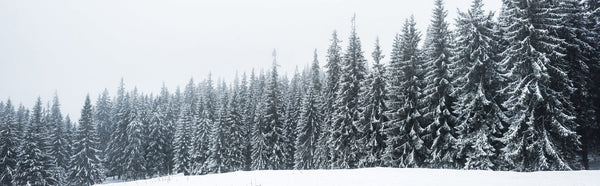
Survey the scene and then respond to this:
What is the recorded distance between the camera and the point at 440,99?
29266 mm

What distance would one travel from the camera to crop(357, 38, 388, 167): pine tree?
114ft

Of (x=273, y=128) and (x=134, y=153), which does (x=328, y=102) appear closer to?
(x=273, y=128)

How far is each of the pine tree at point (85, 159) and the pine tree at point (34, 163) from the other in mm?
3109

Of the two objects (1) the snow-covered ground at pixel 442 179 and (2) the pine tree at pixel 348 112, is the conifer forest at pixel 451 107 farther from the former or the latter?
(1) the snow-covered ground at pixel 442 179

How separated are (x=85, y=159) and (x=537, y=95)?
5860cm

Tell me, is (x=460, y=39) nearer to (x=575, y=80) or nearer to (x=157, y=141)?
(x=575, y=80)

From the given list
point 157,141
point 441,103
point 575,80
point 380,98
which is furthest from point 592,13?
point 157,141

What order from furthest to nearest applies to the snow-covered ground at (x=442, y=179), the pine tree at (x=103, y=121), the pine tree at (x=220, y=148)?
the pine tree at (x=103, y=121) → the pine tree at (x=220, y=148) → the snow-covered ground at (x=442, y=179)

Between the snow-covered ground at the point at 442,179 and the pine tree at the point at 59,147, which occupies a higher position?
the pine tree at the point at 59,147

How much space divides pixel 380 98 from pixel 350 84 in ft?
12.6

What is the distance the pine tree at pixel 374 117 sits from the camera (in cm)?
3472

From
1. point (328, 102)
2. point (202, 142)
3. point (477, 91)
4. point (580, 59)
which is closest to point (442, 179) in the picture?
point (477, 91)

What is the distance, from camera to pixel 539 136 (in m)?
23.6

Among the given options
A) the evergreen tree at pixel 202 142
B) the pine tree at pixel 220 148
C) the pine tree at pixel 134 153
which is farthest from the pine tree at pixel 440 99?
the pine tree at pixel 134 153
